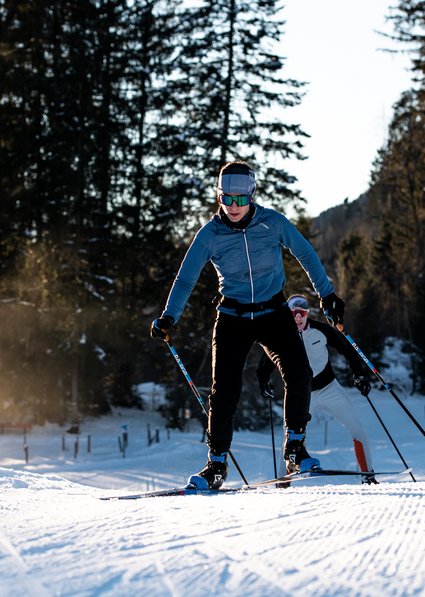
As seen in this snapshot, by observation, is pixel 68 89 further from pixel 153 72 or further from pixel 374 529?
pixel 374 529

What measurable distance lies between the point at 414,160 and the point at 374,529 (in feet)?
106

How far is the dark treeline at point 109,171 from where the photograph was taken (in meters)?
23.3

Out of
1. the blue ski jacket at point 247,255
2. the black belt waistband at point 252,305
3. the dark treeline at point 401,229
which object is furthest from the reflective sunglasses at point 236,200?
the dark treeline at point 401,229

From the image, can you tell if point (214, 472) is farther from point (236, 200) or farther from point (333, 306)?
point (236, 200)

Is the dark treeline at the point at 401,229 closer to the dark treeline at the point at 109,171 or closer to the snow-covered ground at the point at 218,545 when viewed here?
the dark treeline at the point at 109,171

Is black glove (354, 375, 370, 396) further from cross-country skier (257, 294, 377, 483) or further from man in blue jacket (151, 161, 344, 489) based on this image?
man in blue jacket (151, 161, 344, 489)

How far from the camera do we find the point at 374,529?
8.91 ft

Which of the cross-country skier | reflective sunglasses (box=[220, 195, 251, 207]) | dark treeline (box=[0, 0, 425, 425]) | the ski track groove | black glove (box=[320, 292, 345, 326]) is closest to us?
the ski track groove

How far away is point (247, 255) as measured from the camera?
488cm

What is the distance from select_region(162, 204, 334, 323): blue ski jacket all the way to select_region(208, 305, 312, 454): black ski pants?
0.10 metres

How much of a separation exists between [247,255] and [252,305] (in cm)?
34

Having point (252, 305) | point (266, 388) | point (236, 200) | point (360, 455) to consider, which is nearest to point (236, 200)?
point (236, 200)

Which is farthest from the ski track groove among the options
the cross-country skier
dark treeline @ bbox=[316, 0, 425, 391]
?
dark treeline @ bbox=[316, 0, 425, 391]

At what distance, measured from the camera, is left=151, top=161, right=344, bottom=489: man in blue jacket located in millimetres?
4883
